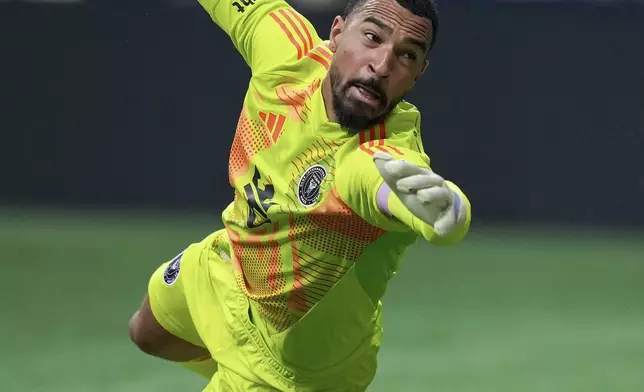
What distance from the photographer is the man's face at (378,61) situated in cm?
→ 286

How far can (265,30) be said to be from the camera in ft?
11.4

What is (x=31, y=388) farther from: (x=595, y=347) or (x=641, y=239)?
(x=641, y=239)

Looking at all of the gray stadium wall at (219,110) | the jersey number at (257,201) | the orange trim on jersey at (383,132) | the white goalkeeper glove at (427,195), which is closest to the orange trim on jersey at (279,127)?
the jersey number at (257,201)

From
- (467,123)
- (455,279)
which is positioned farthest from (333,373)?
(467,123)

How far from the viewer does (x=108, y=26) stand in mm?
7965

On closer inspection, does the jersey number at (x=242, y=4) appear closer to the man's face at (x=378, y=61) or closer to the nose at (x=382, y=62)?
the man's face at (x=378, y=61)

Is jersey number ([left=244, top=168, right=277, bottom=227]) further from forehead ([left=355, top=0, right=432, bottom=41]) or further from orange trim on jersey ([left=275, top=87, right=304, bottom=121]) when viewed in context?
forehead ([left=355, top=0, right=432, bottom=41])

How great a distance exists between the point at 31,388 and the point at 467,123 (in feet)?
14.2

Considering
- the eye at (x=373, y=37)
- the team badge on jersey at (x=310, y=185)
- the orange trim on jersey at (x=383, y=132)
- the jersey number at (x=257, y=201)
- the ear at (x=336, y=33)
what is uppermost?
the eye at (x=373, y=37)

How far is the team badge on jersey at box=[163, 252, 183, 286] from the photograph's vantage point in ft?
12.2

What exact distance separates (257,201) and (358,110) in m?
0.46

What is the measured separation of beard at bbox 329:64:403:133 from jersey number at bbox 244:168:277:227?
0.32m

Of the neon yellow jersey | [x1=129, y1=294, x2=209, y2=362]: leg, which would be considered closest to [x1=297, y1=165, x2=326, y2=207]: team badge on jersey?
the neon yellow jersey

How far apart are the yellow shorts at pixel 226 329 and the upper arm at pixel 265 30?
23.8 inches
